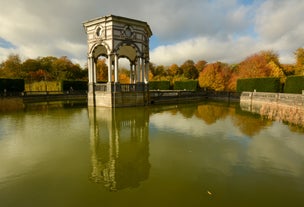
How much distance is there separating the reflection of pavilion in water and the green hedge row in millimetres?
28890

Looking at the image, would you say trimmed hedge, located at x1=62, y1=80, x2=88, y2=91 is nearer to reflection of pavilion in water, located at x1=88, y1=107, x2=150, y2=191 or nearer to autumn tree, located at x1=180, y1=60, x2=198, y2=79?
reflection of pavilion in water, located at x1=88, y1=107, x2=150, y2=191

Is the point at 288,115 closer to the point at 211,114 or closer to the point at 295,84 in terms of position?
the point at 211,114

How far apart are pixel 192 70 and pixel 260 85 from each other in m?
40.6

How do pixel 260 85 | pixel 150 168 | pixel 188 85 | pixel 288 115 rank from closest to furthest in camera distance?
pixel 150 168
pixel 288 115
pixel 260 85
pixel 188 85

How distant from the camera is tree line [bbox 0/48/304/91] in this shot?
40.8 metres

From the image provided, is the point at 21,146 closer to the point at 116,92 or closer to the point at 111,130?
the point at 111,130

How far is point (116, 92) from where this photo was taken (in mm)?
20281

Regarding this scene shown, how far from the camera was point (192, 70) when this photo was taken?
2771 inches

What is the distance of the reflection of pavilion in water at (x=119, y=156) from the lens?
515 cm

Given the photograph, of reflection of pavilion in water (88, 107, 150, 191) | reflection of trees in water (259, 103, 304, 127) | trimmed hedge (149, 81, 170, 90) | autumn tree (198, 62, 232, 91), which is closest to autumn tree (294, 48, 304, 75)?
autumn tree (198, 62, 232, 91)

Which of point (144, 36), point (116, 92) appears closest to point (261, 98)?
point (144, 36)

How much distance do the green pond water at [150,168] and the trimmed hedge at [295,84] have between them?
1975 cm

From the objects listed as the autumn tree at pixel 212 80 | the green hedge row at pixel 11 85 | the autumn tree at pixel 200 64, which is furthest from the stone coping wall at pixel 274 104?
the autumn tree at pixel 200 64

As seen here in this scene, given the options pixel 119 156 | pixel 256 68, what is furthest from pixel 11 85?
pixel 256 68
